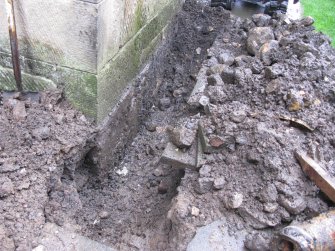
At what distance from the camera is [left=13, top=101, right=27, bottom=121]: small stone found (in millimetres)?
2635

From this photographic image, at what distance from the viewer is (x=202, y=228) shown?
7.35ft

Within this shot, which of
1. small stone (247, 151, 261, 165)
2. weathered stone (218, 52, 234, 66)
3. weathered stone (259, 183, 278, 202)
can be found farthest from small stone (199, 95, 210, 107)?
weathered stone (259, 183, 278, 202)

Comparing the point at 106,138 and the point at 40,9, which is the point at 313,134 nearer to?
the point at 106,138

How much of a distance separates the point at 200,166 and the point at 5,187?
46.4 inches

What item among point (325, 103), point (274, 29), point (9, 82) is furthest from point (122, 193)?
point (274, 29)

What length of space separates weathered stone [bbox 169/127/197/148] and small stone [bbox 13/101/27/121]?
102 cm

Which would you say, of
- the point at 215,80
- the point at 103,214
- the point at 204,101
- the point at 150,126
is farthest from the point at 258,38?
the point at 103,214

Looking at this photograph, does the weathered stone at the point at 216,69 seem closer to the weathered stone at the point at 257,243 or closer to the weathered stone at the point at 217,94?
the weathered stone at the point at 217,94

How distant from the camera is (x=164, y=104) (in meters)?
4.10

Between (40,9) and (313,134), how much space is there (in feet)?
6.53

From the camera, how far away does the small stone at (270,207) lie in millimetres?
2234

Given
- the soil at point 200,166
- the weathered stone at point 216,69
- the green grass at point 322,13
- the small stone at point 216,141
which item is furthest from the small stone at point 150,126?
the green grass at point 322,13

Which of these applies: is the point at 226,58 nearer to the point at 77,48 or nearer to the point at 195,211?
the point at 77,48

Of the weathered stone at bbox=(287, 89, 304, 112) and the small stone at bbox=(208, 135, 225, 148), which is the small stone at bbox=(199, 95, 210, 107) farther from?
the weathered stone at bbox=(287, 89, 304, 112)
